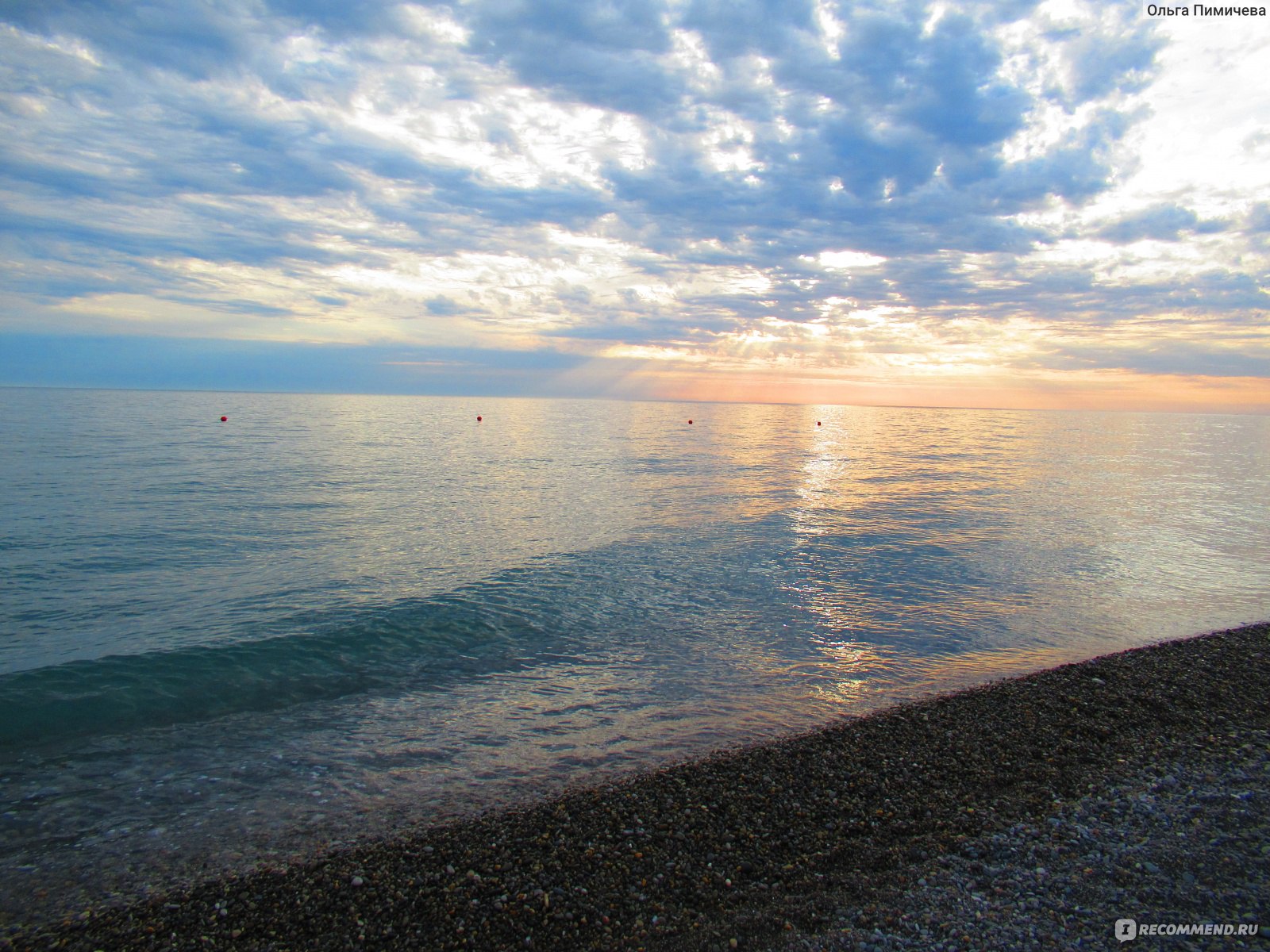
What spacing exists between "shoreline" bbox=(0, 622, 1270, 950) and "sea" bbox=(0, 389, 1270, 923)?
86cm

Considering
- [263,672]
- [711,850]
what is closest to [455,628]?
[263,672]

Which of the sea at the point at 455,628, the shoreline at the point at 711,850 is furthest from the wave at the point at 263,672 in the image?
the shoreline at the point at 711,850

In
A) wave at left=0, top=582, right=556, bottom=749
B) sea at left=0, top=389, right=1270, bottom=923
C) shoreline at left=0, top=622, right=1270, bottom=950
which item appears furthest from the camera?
wave at left=0, top=582, right=556, bottom=749

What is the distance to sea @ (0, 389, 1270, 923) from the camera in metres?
8.67

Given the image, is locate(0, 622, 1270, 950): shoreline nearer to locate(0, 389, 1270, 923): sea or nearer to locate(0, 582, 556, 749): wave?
locate(0, 389, 1270, 923): sea

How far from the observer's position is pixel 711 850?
687 cm

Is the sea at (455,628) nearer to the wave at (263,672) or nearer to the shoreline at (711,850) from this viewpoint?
the wave at (263,672)

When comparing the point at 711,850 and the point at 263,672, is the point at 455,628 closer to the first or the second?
the point at 263,672

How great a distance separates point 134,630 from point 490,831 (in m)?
12.1

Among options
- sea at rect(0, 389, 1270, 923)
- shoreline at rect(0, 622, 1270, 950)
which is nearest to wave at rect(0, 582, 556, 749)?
sea at rect(0, 389, 1270, 923)

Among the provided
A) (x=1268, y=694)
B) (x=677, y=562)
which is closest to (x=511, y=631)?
(x=677, y=562)

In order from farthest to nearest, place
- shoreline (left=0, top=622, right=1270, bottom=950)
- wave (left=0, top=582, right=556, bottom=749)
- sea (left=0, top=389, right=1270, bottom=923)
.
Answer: wave (left=0, top=582, right=556, bottom=749) < sea (left=0, top=389, right=1270, bottom=923) < shoreline (left=0, top=622, right=1270, bottom=950)

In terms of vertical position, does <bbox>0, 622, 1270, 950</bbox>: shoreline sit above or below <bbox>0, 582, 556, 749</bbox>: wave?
above

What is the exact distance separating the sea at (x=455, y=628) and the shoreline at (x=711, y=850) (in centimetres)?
86
